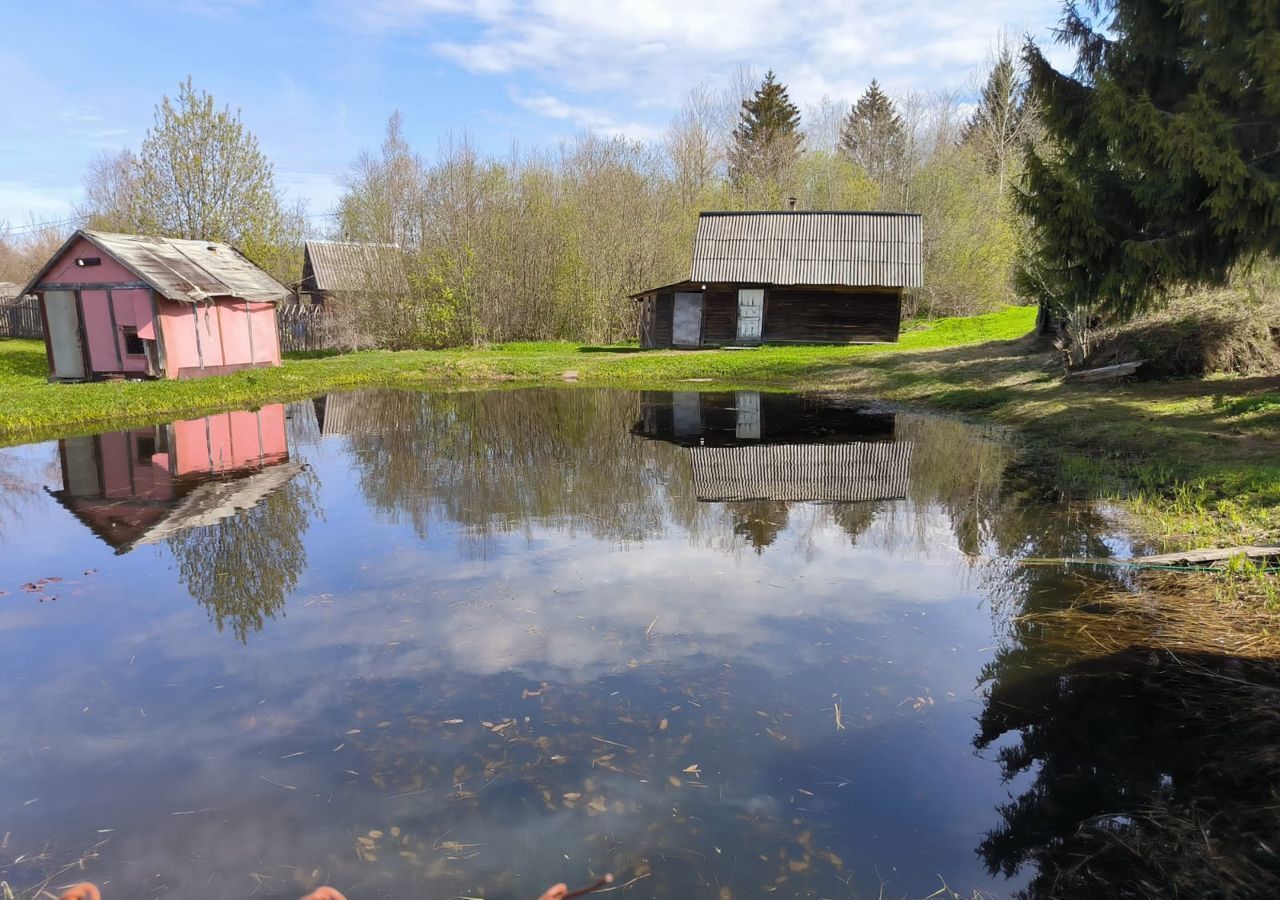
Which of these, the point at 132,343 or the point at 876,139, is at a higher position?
the point at 876,139

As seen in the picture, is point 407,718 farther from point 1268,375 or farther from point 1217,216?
point 1268,375

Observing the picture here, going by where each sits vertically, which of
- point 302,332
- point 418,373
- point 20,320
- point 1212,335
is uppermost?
point 20,320

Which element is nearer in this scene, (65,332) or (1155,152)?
(1155,152)

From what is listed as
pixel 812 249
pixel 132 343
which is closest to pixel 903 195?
pixel 812 249

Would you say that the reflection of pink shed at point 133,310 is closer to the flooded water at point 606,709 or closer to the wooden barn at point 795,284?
the flooded water at point 606,709

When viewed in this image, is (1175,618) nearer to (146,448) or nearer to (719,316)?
(146,448)

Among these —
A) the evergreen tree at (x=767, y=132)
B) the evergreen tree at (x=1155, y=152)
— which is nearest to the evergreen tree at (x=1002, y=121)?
the evergreen tree at (x=767, y=132)

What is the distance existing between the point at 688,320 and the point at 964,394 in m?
14.7

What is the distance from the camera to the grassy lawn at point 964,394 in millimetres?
8492

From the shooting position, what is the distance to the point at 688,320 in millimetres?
29969

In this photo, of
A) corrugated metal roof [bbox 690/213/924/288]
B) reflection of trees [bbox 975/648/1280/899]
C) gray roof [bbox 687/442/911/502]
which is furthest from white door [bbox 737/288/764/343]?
reflection of trees [bbox 975/648/1280/899]

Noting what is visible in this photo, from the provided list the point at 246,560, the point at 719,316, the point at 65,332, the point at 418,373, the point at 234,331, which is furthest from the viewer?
the point at 719,316

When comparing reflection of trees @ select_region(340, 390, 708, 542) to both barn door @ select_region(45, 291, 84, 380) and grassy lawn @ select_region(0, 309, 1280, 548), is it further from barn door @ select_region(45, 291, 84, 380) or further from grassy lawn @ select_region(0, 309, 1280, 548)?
barn door @ select_region(45, 291, 84, 380)

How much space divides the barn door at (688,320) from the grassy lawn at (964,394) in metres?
1.96
